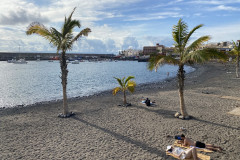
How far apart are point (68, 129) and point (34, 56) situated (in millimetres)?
169261

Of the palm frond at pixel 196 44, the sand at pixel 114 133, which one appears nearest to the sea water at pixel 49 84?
the palm frond at pixel 196 44

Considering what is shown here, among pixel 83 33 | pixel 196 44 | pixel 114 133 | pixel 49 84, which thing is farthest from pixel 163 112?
pixel 49 84

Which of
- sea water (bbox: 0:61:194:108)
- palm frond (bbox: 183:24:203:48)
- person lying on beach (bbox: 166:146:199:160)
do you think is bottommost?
sea water (bbox: 0:61:194:108)

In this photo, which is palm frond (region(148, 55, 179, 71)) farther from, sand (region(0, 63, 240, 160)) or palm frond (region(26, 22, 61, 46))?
palm frond (region(26, 22, 61, 46))

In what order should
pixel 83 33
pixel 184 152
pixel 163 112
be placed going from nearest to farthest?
pixel 184 152 < pixel 83 33 < pixel 163 112

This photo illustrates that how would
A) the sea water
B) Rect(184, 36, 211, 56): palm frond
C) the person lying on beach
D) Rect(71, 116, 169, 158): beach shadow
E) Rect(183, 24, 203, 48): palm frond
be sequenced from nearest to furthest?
the person lying on beach < Rect(71, 116, 169, 158): beach shadow < Rect(184, 36, 211, 56): palm frond < Rect(183, 24, 203, 48): palm frond < the sea water

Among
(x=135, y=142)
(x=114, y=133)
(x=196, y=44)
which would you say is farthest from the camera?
(x=196, y=44)

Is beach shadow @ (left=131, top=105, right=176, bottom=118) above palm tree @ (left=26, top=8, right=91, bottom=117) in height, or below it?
below

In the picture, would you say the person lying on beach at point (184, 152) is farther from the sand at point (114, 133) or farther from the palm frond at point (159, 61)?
the palm frond at point (159, 61)

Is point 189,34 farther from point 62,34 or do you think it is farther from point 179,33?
point 62,34

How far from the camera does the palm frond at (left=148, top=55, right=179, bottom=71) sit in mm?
9320

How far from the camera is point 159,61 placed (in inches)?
365

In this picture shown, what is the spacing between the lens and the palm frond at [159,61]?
9.32m

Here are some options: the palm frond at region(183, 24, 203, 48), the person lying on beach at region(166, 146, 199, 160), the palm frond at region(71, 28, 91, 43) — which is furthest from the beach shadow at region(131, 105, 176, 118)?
the palm frond at region(71, 28, 91, 43)
